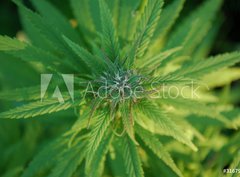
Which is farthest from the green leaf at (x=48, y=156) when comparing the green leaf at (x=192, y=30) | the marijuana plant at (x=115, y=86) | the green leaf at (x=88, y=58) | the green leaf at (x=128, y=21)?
the green leaf at (x=192, y=30)

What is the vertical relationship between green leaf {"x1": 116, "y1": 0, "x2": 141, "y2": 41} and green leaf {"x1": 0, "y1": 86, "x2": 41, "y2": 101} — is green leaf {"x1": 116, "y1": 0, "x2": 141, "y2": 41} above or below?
above

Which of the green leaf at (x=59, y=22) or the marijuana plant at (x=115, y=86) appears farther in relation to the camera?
the green leaf at (x=59, y=22)

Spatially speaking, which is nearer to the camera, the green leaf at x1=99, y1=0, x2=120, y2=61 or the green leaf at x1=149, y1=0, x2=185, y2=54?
the green leaf at x1=99, y1=0, x2=120, y2=61

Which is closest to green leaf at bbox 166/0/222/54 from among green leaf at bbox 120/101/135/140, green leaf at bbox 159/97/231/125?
green leaf at bbox 159/97/231/125

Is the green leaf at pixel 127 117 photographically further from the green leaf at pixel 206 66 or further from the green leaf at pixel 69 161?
the green leaf at pixel 69 161

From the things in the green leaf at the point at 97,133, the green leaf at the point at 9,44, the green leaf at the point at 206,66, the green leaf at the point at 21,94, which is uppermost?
the green leaf at the point at 9,44

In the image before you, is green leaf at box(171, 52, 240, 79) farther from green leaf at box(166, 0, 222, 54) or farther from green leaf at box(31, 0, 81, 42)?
green leaf at box(31, 0, 81, 42)

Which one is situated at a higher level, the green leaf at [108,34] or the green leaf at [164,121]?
the green leaf at [108,34]
